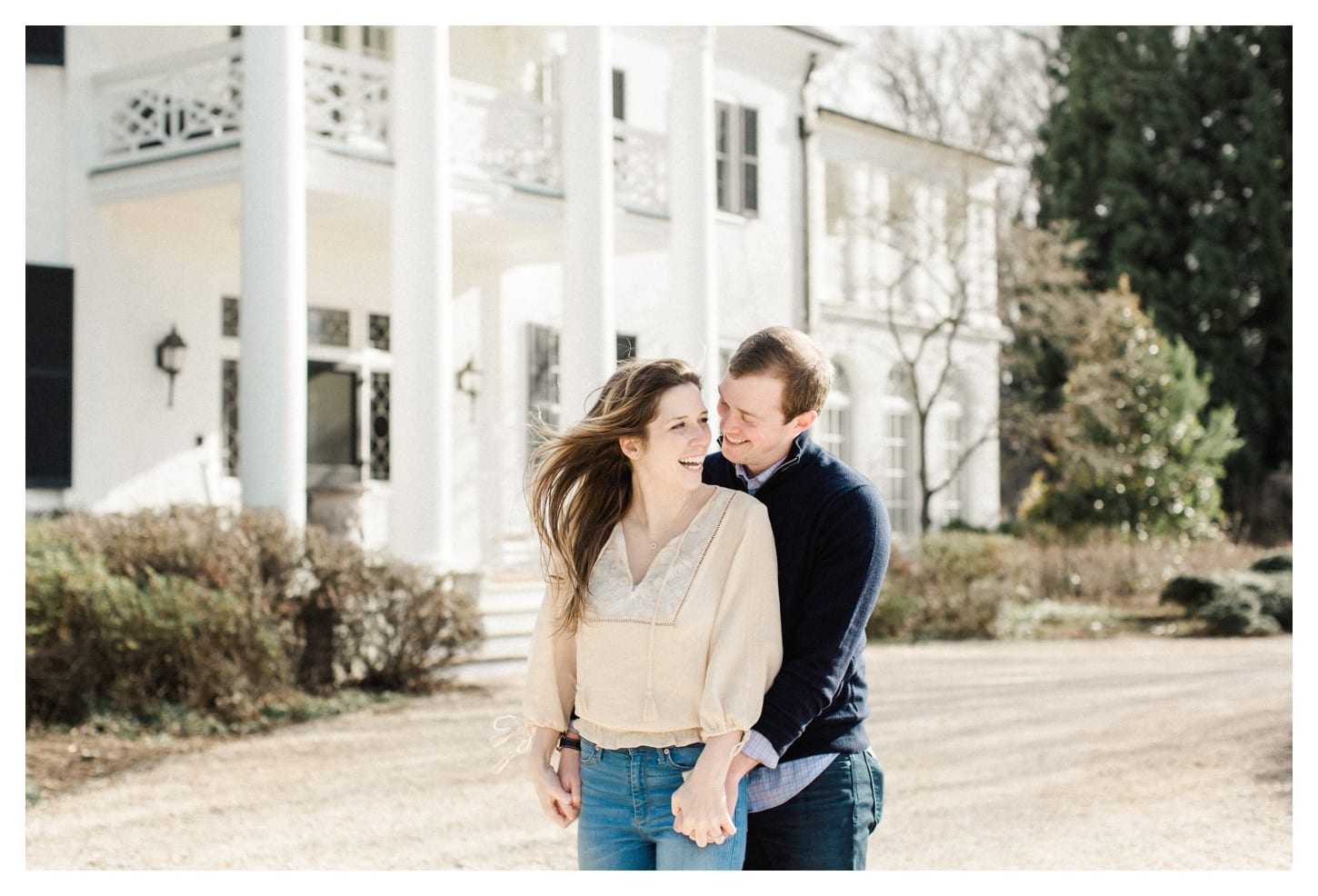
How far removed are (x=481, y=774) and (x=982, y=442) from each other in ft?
50.1

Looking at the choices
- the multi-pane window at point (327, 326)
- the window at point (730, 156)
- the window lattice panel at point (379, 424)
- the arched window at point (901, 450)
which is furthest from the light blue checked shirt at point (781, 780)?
the arched window at point (901, 450)

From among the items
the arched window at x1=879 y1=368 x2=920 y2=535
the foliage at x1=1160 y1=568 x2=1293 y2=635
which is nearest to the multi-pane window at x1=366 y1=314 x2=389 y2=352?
the arched window at x1=879 y1=368 x2=920 y2=535

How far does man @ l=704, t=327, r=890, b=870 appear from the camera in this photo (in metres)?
2.74

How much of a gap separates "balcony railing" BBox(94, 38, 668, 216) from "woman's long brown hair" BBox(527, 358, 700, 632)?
28.9 ft

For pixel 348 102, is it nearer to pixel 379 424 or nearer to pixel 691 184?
pixel 691 184

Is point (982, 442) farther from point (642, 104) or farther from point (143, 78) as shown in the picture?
point (143, 78)

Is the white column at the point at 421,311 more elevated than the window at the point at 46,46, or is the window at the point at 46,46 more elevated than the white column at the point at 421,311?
the window at the point at 46,46

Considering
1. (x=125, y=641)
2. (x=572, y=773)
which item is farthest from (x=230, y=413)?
(x=572, y=773)

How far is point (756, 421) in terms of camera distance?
289cm

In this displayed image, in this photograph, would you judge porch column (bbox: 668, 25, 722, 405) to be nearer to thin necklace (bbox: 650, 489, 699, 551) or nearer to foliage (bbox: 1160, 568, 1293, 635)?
foliage (bbox: 1160, 568, 1293, 635)

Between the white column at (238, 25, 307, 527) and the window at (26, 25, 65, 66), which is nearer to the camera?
the white column at (238, 25, 307, 527)

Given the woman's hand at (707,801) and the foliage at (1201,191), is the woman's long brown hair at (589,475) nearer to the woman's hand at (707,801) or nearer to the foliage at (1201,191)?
the woman's hand at (707,801)

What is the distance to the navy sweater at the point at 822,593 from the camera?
108 inches

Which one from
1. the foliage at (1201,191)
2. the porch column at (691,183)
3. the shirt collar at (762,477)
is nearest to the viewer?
the shirt collar at (762,477)
